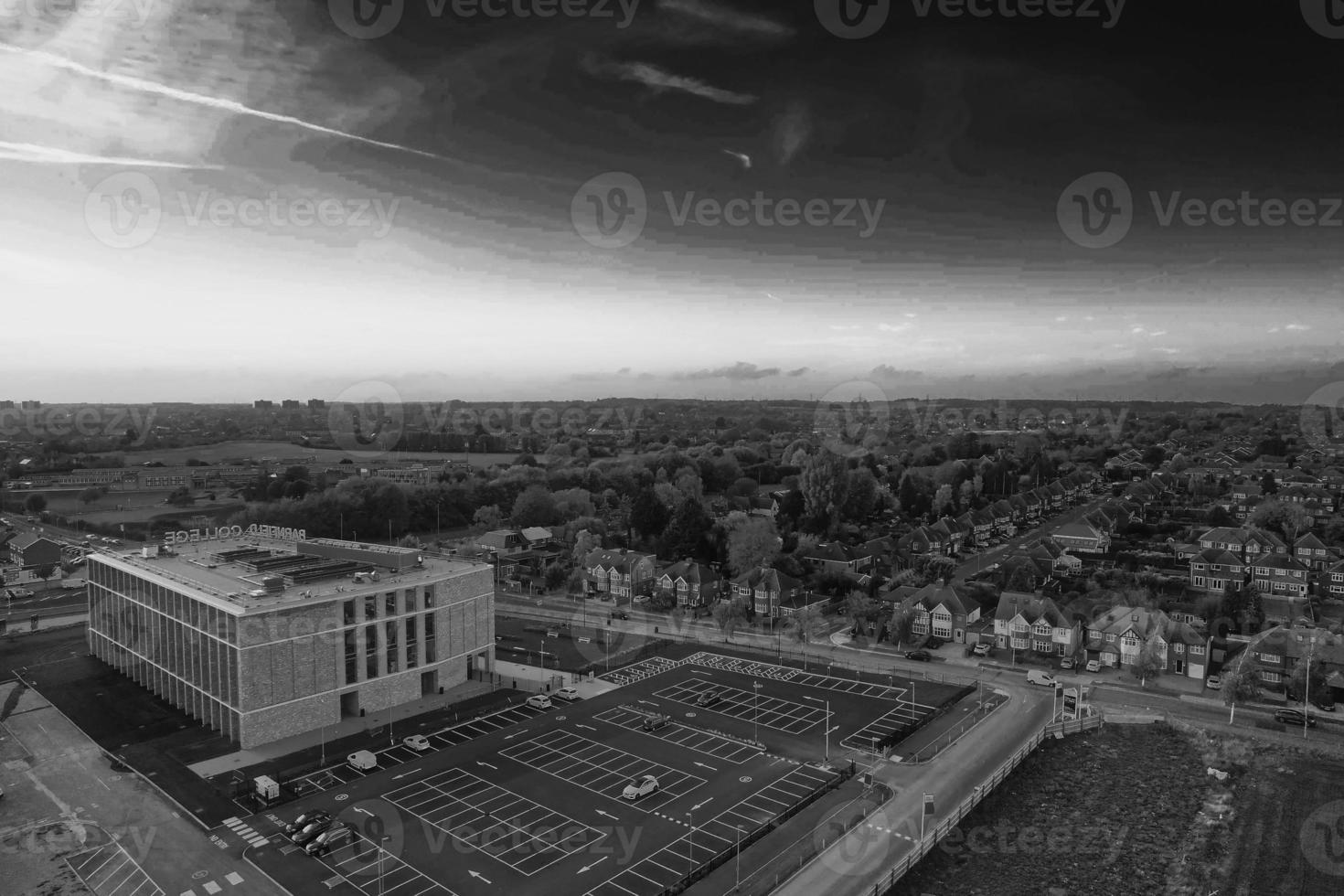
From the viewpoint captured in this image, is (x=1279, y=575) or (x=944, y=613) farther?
(x=1279, y=575)

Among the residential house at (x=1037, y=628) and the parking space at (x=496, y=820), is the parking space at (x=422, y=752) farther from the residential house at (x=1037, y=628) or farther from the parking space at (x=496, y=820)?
the residential house at (x=1037, y=628)

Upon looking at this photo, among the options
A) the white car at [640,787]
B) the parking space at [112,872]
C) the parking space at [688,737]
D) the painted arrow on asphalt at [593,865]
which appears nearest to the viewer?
the parking space at [112,872]

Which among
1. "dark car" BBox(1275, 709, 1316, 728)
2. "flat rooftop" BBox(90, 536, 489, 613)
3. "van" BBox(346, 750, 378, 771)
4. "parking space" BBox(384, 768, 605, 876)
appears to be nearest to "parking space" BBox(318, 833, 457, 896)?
"parking space" BBox(384, 768, 605, 876)

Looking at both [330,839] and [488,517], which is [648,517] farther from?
[330,839]

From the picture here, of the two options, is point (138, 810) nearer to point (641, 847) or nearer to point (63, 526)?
point (641, 847)

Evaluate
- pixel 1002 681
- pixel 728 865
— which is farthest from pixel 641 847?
pixel 1002 681

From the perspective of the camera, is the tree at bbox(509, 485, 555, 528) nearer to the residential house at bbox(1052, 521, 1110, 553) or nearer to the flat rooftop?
the flat rooftop

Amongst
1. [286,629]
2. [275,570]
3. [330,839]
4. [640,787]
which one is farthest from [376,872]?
[275,570]

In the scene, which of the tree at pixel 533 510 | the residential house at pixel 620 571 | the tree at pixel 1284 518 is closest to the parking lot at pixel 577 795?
the residential house at pixel 620 571
